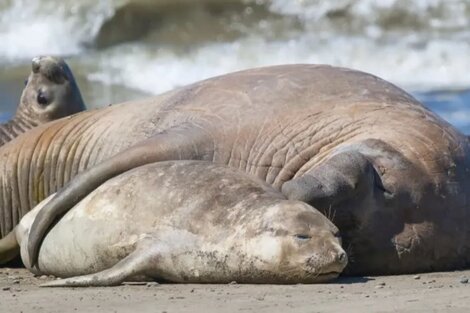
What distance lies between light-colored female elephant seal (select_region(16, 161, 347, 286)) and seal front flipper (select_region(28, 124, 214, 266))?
81mm

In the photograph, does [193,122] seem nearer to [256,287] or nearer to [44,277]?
[44,277]

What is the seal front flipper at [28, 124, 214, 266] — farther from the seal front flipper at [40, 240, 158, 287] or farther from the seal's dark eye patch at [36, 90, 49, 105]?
the seal's dark eye patch at [36, 90, 49, 105]

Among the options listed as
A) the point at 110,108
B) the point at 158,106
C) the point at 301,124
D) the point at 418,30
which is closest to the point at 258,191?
the point at 301,124

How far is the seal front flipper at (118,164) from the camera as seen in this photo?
7250 millimetres

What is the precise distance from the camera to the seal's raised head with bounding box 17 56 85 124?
408 inches

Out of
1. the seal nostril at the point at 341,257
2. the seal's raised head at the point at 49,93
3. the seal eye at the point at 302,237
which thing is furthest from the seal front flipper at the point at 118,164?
the seal's raised head at the point at 49,93

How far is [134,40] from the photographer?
2375 centimetres

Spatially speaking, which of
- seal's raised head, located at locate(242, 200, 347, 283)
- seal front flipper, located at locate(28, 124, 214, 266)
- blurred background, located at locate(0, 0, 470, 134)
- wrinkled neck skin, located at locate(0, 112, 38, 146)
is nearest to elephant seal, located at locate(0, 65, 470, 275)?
seal front flipper, located at locate(28, 124, 214, 266)

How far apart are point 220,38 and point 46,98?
13263 mm

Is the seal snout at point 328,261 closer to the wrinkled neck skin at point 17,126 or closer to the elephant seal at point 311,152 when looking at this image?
the elephant seal at point 311,152

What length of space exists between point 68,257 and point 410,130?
181 centimetres

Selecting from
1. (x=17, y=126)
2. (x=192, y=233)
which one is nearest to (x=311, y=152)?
(x=192, y=233)

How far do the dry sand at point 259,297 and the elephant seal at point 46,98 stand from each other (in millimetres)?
3773

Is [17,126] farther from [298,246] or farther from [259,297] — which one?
[259,297]
